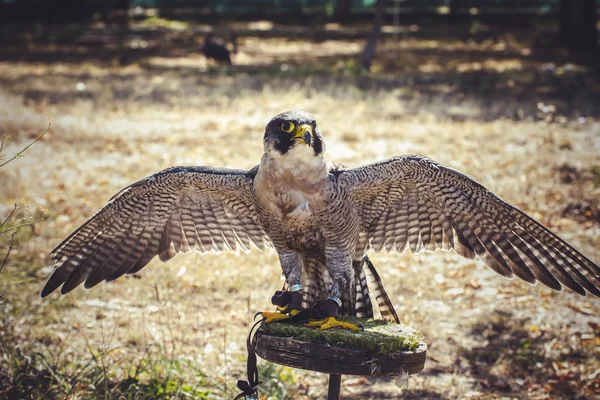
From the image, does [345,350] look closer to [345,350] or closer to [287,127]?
[345,350]

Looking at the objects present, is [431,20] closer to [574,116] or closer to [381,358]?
[574,116]

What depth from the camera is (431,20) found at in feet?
91.8

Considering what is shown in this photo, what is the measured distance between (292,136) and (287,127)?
0.05m

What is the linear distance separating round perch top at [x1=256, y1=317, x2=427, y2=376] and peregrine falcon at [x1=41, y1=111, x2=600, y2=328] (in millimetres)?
188

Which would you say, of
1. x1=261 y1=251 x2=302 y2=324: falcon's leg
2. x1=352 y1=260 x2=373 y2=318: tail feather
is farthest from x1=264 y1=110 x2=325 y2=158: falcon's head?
x1=352 y1=260 x2=373 y2=318: tail feather

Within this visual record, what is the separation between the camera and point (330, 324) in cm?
309

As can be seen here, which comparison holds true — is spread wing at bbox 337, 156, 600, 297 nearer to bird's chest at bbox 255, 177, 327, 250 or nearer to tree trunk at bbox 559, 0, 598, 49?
bird's chest at bbox 255, 177, 327, 250

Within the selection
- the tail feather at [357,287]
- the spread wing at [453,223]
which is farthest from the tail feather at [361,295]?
the spread wing at [453,223]

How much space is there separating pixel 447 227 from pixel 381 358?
3.37ft

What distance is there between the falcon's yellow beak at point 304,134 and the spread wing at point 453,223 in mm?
485

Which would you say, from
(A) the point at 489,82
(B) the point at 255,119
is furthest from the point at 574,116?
(B) the point at 255,119

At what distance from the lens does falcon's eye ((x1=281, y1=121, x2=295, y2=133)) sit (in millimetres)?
3053

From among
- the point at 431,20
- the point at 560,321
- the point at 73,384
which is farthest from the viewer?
the point at 431,20

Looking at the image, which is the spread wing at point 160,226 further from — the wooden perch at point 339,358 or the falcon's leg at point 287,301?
the wooden perch at point 339,358
